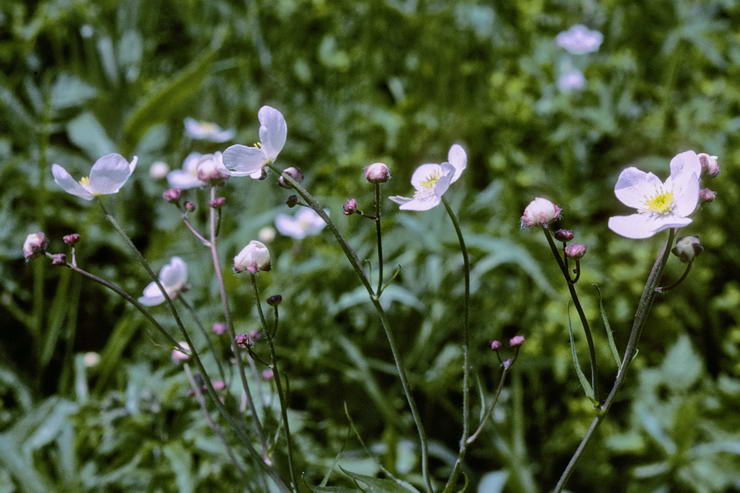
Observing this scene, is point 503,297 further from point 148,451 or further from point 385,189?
point 148,451

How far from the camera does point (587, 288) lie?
237cm

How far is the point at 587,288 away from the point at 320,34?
1.64 meters

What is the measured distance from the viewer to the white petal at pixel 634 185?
0.97 m

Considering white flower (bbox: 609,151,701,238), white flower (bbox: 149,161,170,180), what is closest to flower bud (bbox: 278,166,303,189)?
white flower (bbox: 609,151,701,238)

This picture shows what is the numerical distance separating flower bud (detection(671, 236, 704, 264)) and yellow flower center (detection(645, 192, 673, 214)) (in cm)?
9

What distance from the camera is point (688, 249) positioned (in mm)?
817

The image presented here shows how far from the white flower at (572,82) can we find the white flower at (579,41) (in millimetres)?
106

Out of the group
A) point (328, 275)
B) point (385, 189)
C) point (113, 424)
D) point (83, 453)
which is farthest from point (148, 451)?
point (385, 189)

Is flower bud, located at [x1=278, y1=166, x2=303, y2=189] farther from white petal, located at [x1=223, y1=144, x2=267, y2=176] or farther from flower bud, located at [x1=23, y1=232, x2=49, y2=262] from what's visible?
flower bud, located at [x1=23, y1=232, x2=49, y2=262]

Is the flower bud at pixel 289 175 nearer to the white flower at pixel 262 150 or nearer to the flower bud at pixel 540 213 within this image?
the white flower at pixel 262 150

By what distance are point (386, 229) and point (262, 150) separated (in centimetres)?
131

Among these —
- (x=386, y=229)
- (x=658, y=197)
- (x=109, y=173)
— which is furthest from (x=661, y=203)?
(x=386, y=229)

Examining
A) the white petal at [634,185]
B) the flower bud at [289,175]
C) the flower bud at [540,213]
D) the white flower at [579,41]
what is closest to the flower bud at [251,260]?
the flower bud at [289,175]

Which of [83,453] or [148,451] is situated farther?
[83,453]
